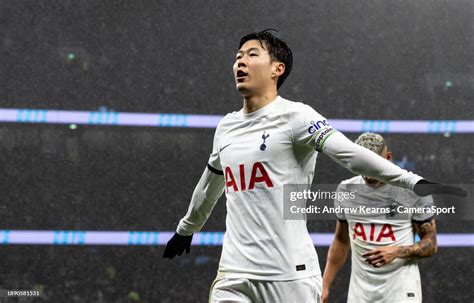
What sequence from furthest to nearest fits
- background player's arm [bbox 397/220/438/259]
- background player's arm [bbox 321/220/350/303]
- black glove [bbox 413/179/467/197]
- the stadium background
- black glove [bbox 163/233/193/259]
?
the stadium background, background player's arm [bbox 321/220/350/303], background player's arm [bbox 397/220/438/259], black glove [bbox 163/233/193/259], black glove [bbox 413/179/467/197]

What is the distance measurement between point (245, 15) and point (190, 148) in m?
0.91

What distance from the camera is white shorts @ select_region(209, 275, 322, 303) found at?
97.8 inches

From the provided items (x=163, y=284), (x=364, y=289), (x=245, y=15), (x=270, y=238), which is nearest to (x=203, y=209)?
(x=270, y=238)

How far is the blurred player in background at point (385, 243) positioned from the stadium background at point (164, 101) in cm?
113

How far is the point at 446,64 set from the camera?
511cm

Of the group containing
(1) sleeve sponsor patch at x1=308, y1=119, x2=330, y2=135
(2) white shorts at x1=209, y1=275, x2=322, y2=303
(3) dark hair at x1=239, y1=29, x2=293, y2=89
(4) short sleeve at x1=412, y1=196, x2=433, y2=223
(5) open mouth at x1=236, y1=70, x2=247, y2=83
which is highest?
(3) dark hair at x1=239, y1=29, x2=293, y2=89

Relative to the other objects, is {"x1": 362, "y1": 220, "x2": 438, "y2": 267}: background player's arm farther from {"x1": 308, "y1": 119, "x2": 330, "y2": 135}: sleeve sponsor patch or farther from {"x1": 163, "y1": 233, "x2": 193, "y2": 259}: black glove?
{"x1": 308, "y1": 119, "x2": 330, "y2": 135}: sleeve sponsor patch

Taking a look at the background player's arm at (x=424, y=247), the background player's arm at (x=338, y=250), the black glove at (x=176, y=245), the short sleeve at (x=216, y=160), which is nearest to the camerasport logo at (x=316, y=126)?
the short sleeve at (x=216, y=160)

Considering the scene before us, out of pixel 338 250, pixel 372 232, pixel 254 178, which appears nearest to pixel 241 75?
pixel 254 178

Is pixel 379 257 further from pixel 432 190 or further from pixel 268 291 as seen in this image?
pixel 432 190

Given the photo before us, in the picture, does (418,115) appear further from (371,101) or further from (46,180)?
(46,180)

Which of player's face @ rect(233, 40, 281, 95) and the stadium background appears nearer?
player's face @ rect(233, 40, 281, 95)

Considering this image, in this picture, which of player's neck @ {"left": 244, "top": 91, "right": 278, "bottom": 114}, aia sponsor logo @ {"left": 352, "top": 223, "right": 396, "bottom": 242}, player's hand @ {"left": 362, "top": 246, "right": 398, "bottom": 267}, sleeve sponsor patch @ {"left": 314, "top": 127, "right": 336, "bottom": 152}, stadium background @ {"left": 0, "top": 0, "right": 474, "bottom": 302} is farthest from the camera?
stadium background @ {"left": 0, "top": 0, "right": 474, "bottom": 302}

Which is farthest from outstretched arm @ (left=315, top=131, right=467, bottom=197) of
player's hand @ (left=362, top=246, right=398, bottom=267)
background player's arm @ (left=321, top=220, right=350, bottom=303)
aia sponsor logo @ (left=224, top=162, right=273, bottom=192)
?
background player's arm @ (left=321, top=220, right=350, bottom=303)
